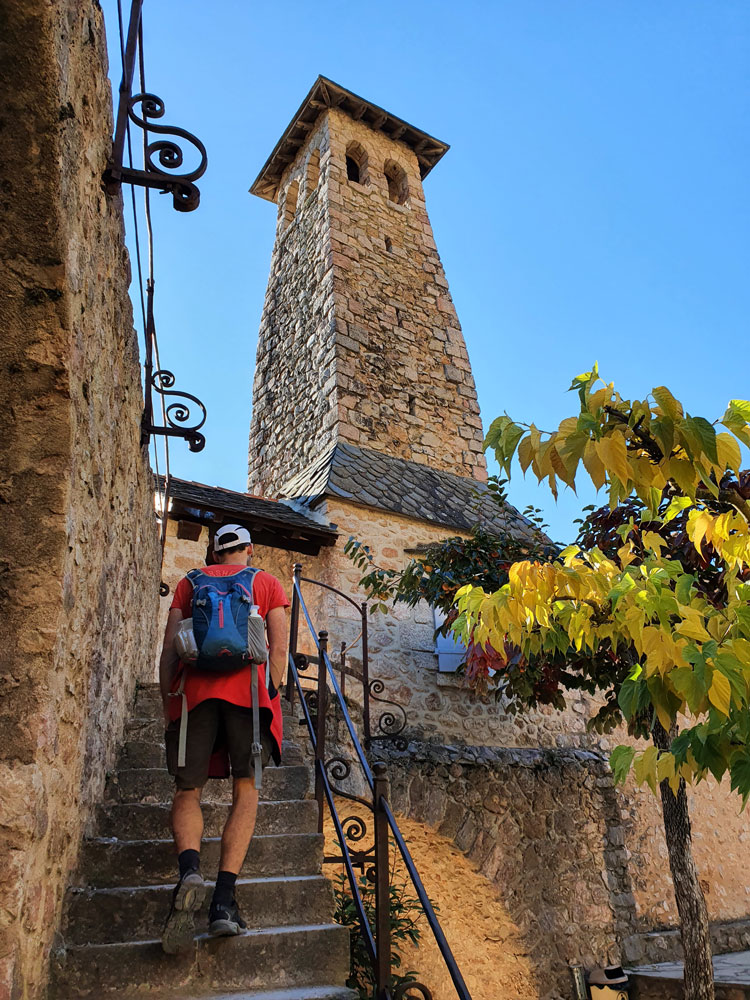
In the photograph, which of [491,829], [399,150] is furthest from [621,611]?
[399,150]

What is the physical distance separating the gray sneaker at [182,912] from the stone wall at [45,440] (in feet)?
1.00

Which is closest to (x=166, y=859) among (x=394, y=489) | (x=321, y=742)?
(x=321, y=742)

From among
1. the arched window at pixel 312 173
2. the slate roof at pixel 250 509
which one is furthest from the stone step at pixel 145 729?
the arched window at pixel 312 173

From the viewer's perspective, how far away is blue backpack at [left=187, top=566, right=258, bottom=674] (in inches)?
91.0

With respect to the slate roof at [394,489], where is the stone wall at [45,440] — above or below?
below

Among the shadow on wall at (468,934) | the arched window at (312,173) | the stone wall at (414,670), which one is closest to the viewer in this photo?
the shadow on wall at (468,934)

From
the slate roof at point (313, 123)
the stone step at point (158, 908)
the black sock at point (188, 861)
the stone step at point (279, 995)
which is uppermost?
the slate roof at point (313, 123)

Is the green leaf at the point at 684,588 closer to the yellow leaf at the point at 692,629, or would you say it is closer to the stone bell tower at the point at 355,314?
the yellow leaf at the point at 692,629

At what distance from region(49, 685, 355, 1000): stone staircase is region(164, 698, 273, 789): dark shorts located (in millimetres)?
414

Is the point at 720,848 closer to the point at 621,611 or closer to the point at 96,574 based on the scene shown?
the point at 621,611

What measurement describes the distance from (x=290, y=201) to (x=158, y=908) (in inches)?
446

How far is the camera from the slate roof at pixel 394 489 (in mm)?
7395

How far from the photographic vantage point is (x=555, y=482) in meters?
1.59

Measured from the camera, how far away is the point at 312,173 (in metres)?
11.2
